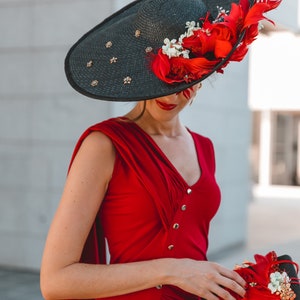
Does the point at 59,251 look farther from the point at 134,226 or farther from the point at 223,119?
the point at 223,119

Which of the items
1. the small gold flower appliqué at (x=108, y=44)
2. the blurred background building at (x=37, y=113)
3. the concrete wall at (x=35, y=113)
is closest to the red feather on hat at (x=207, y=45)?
the small gold flower appliqué at (x=108, y=44)

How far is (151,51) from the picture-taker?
129 cm

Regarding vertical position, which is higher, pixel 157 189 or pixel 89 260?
pixel 157 189

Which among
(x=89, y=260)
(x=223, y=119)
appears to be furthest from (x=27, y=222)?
(x=89, y=260)

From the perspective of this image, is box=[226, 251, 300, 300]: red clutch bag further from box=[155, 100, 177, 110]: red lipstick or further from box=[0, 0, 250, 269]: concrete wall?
box=[0, 0, 250, 269]: concrete wall

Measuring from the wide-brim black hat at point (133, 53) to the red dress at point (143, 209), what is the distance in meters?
0.08

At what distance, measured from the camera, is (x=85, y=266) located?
120 centimetres

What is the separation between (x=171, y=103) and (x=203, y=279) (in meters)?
0.37

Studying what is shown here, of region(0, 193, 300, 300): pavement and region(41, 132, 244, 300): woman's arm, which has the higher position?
region(41, 132, 244, 300): woman's arm

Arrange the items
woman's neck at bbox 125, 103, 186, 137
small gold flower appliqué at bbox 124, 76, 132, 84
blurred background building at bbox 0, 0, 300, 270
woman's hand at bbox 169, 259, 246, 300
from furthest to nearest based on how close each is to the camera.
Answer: blurred background building at bbox 0, 0, 300, 270
woman's neck at bbox 125, 103, 186, 137
small gold flower appliqué at bbox 124, 76, 132, 84
woman's hand at bbox 169, 259, 246, 300

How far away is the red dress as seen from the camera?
1254 mm

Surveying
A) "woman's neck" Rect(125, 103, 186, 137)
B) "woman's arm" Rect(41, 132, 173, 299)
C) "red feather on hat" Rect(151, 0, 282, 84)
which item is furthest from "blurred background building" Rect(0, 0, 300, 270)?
"woman's arm" Rect(41, 132, 173, 299)

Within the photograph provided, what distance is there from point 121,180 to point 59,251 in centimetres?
18

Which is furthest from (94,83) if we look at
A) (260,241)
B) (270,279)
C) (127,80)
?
(260,241)
